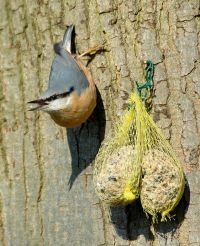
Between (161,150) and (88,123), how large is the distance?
24.4 inches

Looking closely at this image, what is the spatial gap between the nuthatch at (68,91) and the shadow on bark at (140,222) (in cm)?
63

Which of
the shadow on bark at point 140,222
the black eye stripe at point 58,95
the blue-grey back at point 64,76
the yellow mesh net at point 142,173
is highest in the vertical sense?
the blue-grey back at point 64,76

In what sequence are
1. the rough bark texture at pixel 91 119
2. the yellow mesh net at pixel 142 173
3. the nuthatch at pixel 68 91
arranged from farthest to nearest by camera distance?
the nuthatch at pixel 68 91 < the rough bark texture at pixel 91 119 < the yellow mesh net at pixel 142 173

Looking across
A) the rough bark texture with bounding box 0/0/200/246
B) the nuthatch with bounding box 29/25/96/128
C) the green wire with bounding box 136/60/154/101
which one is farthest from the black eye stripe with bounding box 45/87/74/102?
the green wire with bounding box 136/60/154/101

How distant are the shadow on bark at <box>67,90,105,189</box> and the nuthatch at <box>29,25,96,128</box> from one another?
90 mm

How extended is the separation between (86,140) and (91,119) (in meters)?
0.14

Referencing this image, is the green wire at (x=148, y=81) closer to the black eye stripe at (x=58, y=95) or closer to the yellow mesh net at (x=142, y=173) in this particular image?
the yellow mesh net at (x=142, y=173)

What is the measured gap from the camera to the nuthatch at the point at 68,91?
4938 mm

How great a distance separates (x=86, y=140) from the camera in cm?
506

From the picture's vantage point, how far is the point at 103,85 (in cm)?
498

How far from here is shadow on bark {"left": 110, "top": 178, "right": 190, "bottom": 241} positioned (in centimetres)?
484

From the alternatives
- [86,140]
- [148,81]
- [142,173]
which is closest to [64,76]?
[86,140]

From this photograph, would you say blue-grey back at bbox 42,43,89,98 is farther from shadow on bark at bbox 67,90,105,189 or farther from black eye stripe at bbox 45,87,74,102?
shadow on bark at bbox 67,90,105,189

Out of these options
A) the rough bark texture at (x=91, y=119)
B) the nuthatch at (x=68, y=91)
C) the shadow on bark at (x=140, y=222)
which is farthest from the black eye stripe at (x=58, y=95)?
the shadow on bark at (x=140, y=222)
